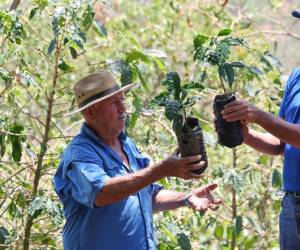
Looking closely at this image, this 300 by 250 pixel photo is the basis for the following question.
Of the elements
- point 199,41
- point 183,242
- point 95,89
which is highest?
point 199,41

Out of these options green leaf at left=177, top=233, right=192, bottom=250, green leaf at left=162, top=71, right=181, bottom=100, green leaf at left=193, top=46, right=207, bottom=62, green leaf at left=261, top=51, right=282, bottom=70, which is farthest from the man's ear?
green leaf at left=261, top=51, right=282, bottom=70

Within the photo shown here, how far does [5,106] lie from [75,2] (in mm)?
715

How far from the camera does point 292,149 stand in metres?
3.36

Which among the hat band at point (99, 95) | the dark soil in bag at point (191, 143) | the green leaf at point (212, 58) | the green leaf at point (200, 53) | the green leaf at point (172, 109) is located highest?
the green leaf at point (200, 53)

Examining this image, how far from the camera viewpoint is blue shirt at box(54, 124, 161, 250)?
2973 mm

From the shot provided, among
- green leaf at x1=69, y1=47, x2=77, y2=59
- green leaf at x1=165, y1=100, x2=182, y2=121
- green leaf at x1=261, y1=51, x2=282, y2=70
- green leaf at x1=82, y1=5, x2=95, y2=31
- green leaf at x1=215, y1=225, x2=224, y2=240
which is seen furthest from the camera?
green leaf at x1=215, y1=225, x2=224, y2=240

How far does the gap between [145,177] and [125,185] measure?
7 centimetres

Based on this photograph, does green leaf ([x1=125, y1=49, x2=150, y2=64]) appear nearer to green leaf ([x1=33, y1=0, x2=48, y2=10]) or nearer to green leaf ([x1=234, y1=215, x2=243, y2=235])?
green leaf ([x1=33, y1=0, x2=48, y2=10])

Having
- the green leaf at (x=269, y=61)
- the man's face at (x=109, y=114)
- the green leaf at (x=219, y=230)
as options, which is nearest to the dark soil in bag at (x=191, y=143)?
the man's face at (x=109, y=114)

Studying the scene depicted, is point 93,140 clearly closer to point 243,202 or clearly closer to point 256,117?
point 256,117

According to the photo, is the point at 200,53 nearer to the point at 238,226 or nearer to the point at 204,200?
the point at 204,200

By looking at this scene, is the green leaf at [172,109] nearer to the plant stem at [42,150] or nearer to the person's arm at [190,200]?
the person's arm at [190,200]

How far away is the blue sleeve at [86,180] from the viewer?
2871mm

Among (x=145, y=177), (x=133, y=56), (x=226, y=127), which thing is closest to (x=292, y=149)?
(x=226, y=127)
